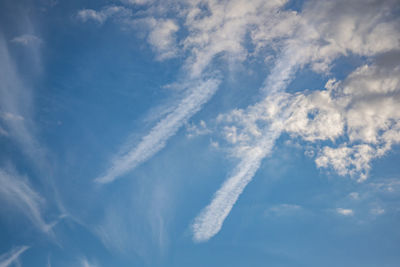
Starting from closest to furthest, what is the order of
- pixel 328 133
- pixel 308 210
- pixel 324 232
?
pixel 328 133
pixel 308 210
pixel 324 232

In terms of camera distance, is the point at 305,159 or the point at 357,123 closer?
the point at 357,123

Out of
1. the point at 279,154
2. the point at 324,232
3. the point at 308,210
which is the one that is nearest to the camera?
the point at 279,154

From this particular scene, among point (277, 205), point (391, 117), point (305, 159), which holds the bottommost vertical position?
point (277, 205)

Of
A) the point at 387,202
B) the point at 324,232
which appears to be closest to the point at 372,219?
the point at 387,202

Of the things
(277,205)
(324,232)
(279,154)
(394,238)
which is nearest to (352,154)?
(279,154)

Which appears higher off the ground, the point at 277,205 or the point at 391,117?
the point at 391,117

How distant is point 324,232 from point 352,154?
21270 millimetres

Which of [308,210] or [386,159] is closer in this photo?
[386,159]

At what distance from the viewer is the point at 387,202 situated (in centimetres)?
3491

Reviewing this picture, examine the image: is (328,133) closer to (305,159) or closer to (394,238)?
(305,159)

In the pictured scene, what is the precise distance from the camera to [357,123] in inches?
993

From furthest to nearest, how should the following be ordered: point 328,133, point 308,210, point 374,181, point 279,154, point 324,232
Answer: point 324,232, point 308,210, point 374,181, point 279,154, point 328,133

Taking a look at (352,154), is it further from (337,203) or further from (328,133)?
(337,203)

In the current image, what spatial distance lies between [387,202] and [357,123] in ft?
63.9
